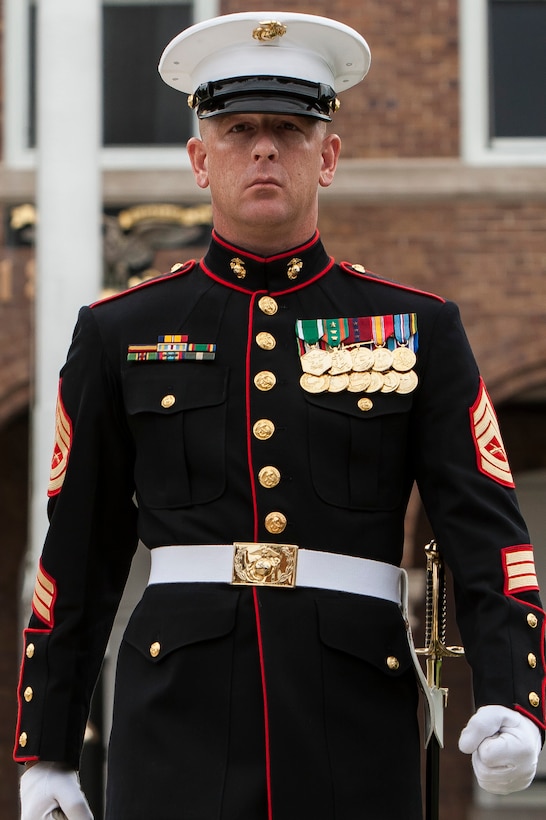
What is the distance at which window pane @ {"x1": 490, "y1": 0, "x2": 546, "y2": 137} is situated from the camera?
30.2 feet

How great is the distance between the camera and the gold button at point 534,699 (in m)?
2.81

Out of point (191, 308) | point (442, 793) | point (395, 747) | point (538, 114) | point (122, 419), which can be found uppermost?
point (538, 114)

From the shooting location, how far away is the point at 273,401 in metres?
2.97

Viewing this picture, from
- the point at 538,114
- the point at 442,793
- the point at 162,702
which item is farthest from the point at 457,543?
the point at 442,793

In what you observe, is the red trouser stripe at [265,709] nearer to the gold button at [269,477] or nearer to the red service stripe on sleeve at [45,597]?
the gold button at [269,477]

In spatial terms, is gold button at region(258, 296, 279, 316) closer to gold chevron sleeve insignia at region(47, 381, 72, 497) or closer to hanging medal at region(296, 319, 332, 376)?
hanging medal at region(296, 319, 332, 376)

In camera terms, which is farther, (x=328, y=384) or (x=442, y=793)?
(x=442, y=793)

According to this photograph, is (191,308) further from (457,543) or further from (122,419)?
(457,543)

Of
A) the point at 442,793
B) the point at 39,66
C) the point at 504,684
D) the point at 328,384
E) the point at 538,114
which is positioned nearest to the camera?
the point at 504,684

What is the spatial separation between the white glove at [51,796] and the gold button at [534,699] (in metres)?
0.75

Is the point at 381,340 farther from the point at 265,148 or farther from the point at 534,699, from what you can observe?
the point at 534,699

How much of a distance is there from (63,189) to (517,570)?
138 inches

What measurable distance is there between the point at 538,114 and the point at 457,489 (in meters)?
6.63

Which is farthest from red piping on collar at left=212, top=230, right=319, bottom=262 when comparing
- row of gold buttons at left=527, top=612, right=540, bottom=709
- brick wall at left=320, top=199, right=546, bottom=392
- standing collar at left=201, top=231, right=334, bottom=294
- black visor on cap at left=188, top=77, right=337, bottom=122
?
brick wall at left=320, top=199, right=546, bottom=392
